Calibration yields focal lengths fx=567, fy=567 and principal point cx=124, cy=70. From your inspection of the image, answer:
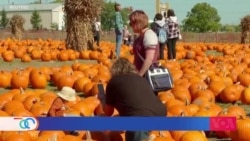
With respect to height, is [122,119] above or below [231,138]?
above

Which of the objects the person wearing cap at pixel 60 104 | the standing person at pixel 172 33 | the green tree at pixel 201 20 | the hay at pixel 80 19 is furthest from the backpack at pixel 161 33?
the green tree at pixel 201 20

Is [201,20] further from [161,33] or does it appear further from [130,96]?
[130,96]

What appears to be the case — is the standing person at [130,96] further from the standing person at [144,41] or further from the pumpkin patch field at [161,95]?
the standing person at [144,41]

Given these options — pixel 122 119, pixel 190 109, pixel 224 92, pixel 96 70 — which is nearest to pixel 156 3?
pixel 96 70

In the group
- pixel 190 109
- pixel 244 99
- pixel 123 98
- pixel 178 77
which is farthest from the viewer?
pixel 178 77

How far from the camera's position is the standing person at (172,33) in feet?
50.3

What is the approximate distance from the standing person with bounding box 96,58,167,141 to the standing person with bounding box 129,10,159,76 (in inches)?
51.9

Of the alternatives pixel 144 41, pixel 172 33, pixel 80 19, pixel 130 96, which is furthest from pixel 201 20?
pixel 130 96

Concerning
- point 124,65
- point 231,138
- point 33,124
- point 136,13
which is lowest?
point 231,138

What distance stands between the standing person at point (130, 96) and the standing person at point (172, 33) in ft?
33.7

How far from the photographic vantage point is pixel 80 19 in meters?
19.1

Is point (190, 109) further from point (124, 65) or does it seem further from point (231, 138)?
point (124, 65)

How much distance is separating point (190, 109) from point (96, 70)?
14.2 ft

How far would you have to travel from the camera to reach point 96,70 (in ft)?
35.3
